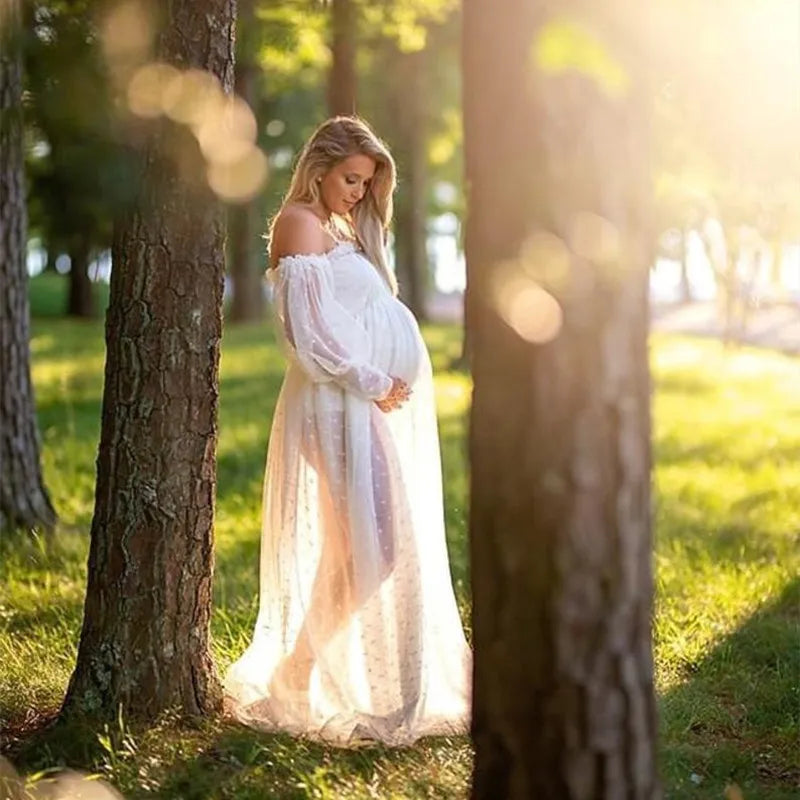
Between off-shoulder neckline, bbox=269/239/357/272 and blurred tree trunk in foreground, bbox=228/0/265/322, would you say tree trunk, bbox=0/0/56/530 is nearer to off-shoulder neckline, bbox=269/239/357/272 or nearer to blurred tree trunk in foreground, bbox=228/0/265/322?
off-shoulder neckline, bbox=269/239/357/272

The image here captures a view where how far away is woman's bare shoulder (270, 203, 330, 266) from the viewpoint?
4.66 metres

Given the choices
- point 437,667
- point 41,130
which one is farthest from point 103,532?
point 41,130

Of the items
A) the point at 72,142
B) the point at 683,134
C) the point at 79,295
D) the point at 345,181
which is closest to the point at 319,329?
the point at 345,181

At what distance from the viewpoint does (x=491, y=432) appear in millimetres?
2900

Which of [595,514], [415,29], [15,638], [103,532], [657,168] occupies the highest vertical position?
[415,29]

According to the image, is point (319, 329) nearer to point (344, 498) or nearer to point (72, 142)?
point (344, 498)

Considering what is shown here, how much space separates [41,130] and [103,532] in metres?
1.58

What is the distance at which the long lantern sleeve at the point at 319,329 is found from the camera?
4.62 m

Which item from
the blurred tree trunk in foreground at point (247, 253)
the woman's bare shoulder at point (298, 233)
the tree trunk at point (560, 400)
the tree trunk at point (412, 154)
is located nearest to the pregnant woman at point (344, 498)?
the woman's bare shoulder at point (298, 233)

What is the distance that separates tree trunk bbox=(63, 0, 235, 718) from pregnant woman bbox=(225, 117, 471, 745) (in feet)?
1.06

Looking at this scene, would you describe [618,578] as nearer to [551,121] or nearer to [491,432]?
[491,432]

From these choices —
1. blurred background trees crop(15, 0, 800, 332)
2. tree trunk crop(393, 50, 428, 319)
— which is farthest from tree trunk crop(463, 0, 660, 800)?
tree trunk crop(393, 50, 428, 319)

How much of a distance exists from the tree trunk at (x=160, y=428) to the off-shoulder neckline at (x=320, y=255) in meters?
0.24

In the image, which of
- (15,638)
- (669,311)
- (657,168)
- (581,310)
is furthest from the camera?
(669,311)
